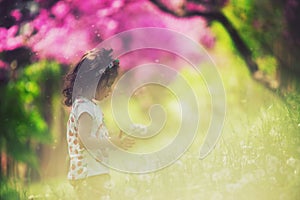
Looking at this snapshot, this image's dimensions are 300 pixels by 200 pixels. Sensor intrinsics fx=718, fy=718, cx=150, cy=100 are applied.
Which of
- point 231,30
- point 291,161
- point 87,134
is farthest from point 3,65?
point 291,161

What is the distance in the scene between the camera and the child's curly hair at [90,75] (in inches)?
159

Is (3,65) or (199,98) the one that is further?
(3,65)

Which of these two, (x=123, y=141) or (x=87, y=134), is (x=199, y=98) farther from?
(x=87, y=134)

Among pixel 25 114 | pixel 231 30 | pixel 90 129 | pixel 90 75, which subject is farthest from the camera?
pixel 25 114

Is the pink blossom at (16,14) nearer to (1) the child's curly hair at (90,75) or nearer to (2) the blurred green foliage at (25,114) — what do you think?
(2) the blurred green foliage at (25,114)

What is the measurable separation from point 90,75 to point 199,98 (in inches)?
25.2

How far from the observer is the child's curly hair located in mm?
4043

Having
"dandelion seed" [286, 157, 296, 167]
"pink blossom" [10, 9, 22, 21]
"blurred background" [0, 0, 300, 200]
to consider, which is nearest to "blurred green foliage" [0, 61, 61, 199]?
"blurred background" [0, 0, 300, 200]

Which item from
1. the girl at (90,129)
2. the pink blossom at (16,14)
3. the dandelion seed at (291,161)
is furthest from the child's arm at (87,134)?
the dandelion seed at (291,161)

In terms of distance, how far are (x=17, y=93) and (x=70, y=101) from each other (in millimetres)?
400

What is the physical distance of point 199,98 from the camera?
414 cm

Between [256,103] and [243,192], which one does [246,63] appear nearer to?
[256,103]

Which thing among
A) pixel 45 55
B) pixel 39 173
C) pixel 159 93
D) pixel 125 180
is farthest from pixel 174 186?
pixel 45 55

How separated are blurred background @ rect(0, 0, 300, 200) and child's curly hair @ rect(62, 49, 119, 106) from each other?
0.07 meters
